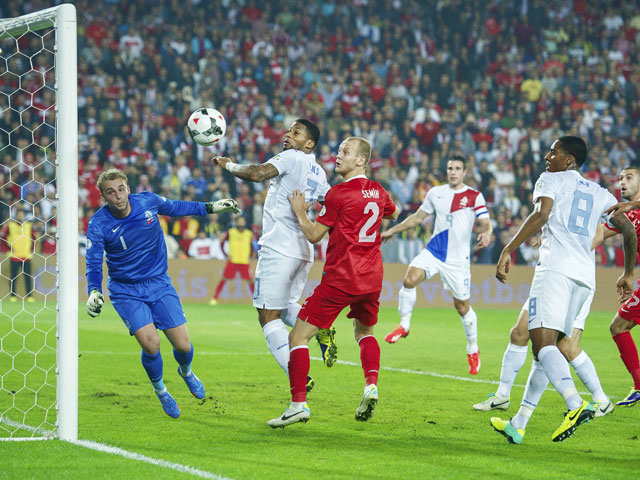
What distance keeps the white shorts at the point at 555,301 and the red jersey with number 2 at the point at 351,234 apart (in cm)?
111

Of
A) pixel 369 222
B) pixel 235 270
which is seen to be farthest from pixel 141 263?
pixel 235 270

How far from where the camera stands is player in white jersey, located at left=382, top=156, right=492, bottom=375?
9.91 m

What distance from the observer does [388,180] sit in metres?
21.0

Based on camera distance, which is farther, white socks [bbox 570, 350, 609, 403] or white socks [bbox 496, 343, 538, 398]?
white socks [bbox 496, 343, 538, 398]

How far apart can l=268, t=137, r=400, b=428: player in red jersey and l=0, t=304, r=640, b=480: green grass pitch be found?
1.11ft

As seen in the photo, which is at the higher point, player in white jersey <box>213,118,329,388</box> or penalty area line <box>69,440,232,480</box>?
player in white jersey <box>213,118,329,388</box>

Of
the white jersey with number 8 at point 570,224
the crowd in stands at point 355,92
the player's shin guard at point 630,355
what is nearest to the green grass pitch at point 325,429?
the player's shin guard at point 630,355

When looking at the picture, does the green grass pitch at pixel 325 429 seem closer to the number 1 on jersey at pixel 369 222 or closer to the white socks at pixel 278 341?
the white socks at pixel 278 341

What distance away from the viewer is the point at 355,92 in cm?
2350

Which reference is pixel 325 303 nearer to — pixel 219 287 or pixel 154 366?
pixel 154 366

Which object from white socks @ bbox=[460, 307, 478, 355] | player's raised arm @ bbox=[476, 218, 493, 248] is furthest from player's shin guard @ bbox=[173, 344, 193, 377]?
player's raised arm @ bbox=[476, 218, 493, 248]

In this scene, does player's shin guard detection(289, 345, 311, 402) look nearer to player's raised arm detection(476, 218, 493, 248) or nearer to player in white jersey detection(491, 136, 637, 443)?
player in white jersey detection(491, 136, 637, 443)

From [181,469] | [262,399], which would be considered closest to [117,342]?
[262,399]

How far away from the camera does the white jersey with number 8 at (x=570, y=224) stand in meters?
5.44
